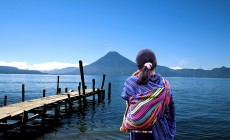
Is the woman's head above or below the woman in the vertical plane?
above

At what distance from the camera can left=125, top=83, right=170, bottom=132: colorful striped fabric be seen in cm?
283

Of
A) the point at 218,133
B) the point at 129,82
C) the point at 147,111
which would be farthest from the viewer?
the point at 218,133

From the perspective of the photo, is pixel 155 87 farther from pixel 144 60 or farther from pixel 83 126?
pixel 83 126

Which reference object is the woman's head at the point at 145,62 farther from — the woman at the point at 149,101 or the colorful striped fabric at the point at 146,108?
the colorful striped fabric at the point at 146,108

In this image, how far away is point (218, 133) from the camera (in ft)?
54.5

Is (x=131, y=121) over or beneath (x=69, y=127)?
over

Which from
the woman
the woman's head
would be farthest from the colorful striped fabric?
the woman's head

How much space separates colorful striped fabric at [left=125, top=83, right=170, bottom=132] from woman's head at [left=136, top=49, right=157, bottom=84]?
0.20 meters

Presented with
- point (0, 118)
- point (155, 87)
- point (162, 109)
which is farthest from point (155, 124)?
point (0, 118)

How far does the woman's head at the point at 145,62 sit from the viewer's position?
2932mm

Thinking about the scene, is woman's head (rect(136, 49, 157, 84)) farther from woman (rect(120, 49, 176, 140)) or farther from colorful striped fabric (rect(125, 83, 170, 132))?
colorful striped fabric (rect(125, 83, 170, 132))

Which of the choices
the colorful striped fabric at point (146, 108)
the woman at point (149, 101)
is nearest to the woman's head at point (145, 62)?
the woman at point (149, 101)

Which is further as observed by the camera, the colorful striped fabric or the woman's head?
the woman's head

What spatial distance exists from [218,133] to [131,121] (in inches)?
626
